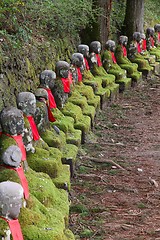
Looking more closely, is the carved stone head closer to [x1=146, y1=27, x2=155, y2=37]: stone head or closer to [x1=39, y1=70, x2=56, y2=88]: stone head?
[x1=39, y1=70, x2=56, y2=88]: stone head

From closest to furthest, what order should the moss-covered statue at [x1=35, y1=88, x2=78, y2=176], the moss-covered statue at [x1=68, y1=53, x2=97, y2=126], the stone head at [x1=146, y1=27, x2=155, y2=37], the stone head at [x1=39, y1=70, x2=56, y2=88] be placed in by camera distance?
1. the moss-covered statue at [x1=35, y1=88, x2=78, y2=176]
2. the stone head at [x1=39, y1=70, x2=56, y2=88]
3. the moss-covered statue at [x1=68, y1=53, x2=97, y2=126]
4. the stone head at [x1=146, y1=27, x2=155, y2=37]

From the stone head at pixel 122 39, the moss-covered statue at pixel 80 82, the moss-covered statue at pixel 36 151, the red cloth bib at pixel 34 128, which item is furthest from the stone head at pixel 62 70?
the stone head at pixel 122 39

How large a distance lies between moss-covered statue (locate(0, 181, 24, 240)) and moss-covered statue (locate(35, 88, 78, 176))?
191 cm

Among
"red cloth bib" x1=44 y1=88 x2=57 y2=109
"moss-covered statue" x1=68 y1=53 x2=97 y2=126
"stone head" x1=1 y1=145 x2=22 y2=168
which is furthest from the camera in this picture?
"moss-covered statue" x1=68 y1=53 x2=97 y2=126

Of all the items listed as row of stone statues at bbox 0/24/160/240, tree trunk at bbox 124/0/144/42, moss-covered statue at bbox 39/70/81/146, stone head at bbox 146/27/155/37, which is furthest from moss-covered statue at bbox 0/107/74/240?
stone head at bbox 146/27/155/37

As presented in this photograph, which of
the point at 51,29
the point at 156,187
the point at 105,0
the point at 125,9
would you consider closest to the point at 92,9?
the point at 105,0

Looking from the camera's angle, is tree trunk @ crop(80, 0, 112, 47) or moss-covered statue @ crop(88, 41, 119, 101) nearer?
moss-covered statue @ crop(88, 41, 119, 101)

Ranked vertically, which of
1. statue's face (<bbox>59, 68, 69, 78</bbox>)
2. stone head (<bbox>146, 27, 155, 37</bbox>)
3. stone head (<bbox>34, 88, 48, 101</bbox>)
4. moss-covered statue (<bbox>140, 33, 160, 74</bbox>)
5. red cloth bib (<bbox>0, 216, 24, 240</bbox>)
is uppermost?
stone head (<bbox>34, 88, 48, 101</bbox>)

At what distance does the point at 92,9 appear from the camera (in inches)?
383

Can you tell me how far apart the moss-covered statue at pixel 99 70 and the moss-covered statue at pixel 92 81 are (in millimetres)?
174

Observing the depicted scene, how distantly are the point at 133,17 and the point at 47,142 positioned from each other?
6.97 m

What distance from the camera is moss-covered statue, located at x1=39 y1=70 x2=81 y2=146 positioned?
5.84 m

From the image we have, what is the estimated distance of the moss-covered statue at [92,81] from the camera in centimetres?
830

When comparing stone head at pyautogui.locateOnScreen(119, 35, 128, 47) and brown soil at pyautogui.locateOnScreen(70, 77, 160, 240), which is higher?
stone head at pyautogui.locateOnScreen(119, 35, 128, 47)
